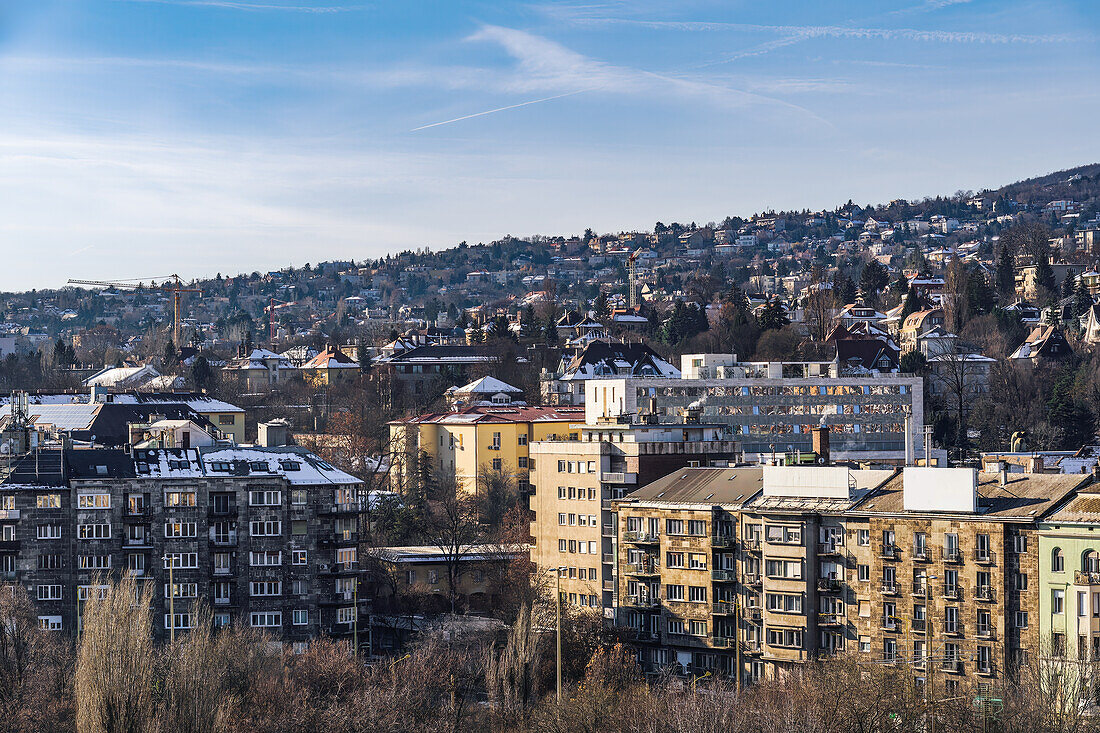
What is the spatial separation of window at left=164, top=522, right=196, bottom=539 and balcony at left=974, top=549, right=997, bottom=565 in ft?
79.2

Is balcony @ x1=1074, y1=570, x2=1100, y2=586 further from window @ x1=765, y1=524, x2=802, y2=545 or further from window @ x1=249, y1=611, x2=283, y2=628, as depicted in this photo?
window @ x1=249, y1=611, x2=283, y2=628

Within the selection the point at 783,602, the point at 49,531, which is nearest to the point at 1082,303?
the point at 783,602

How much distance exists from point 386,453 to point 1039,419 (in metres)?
37.7

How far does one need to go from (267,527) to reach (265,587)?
189 centimetres

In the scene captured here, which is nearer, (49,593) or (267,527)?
(49,593)

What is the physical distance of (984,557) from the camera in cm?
4666

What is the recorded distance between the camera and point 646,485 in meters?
61.4

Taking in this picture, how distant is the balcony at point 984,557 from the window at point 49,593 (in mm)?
27224

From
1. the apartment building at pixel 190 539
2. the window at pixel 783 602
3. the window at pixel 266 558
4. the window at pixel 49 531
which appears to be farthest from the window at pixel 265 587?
the window at pixel 783 602

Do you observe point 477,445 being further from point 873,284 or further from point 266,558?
point 873,284

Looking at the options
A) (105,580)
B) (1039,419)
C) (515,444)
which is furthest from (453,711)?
(1039,419)

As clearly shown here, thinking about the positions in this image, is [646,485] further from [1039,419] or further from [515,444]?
[1039,419]

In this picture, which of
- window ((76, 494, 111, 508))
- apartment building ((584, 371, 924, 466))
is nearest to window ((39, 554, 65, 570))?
window ((76, 494, 111, 508))

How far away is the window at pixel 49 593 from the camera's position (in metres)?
56.1
